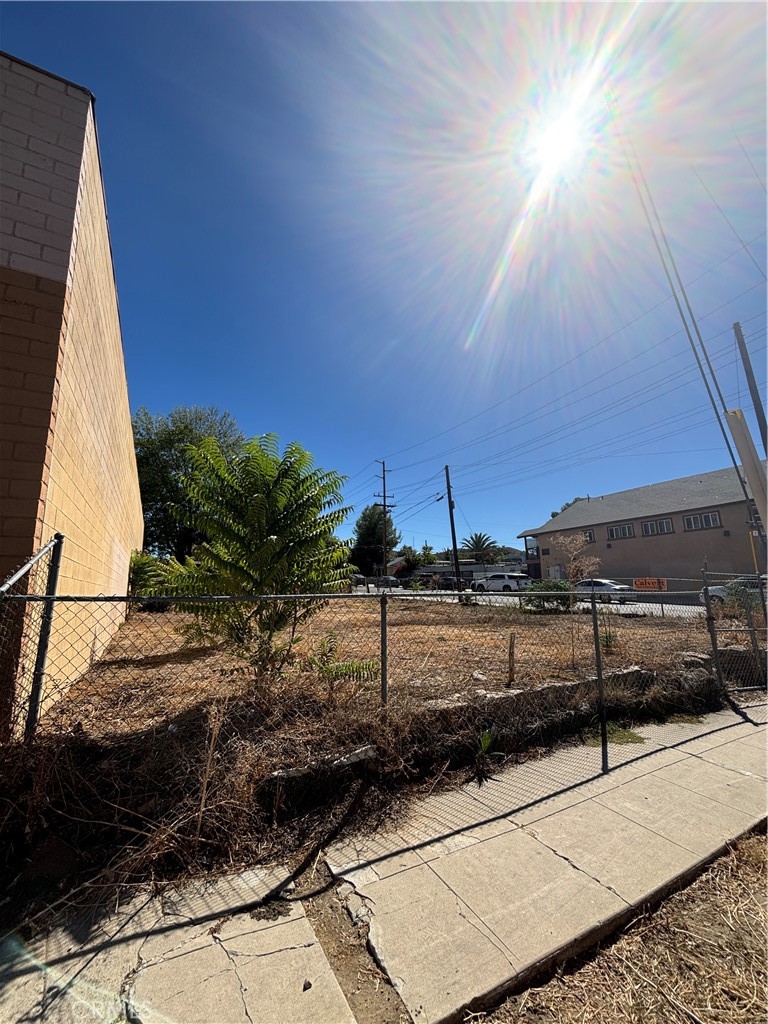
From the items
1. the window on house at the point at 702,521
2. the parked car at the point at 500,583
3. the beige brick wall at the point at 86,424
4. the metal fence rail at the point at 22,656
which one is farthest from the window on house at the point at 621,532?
the metal fence rail at the point at 22,656

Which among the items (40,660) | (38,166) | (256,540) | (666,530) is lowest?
(40,660)

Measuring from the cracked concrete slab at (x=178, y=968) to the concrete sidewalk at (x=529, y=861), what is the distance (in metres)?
0.33

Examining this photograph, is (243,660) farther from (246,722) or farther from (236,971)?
(236,971)

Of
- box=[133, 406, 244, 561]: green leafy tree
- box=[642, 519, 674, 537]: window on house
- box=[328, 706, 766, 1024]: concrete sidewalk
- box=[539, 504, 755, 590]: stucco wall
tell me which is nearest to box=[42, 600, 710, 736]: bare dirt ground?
box=[328, 706, 766, 1024]: concrete sidewalk

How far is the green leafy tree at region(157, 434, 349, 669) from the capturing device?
4.09m

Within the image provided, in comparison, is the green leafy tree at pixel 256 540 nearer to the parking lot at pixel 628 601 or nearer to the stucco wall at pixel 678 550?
the parking lot at pixel 628 601

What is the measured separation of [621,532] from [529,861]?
37.7 m

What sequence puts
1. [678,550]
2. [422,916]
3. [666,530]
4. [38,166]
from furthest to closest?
1. [666,530]
2. [678,550]
3. [38,166]
4. [422,916]

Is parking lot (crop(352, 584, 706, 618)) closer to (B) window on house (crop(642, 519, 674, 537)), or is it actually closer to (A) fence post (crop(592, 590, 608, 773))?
(A) fence post (crop(592, 590, 608, 773))

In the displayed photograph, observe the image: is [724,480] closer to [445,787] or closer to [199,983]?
[445,787]

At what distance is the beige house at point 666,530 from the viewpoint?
28078mm

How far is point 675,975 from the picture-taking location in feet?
5.82

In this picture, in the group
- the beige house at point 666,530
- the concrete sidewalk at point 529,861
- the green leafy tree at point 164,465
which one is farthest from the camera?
the beige house at point 666,530

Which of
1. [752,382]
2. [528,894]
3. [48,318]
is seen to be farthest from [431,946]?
[752,382]
